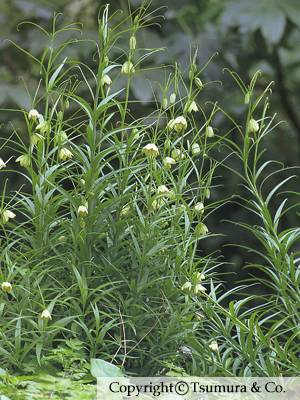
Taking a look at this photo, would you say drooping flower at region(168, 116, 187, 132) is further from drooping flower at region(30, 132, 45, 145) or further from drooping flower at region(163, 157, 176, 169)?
drooping flower at region(30, 132, 45, 145)

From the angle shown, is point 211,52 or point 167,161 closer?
point 167,161

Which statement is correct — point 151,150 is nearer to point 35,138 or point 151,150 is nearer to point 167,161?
point 167,161

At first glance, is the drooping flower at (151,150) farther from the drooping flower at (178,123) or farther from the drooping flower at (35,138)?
the drooping flower at (35,138)

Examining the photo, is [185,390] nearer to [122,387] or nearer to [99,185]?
[122,387]

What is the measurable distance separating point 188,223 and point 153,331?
0.24 metres

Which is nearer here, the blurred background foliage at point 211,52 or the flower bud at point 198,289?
the flower bud at point 198,289

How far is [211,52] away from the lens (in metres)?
1.69

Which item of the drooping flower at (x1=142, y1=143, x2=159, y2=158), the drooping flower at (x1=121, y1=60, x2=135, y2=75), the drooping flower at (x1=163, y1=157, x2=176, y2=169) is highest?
the drooping flower at (x1=121, y1=60, x2=135, y2=75)

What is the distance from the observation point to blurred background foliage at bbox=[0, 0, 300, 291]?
1563mm

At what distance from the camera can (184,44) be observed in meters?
1.67

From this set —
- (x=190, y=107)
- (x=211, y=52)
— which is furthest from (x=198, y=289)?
(x=211, y=52)

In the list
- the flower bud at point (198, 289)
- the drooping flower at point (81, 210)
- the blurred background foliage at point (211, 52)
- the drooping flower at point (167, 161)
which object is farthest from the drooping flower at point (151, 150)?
the blurred background foliage at point (211, 52)

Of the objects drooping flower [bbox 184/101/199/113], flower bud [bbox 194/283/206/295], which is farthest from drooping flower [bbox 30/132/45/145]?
flower bud [bbox 194/283/206/295]

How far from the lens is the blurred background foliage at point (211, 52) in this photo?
1.56m
